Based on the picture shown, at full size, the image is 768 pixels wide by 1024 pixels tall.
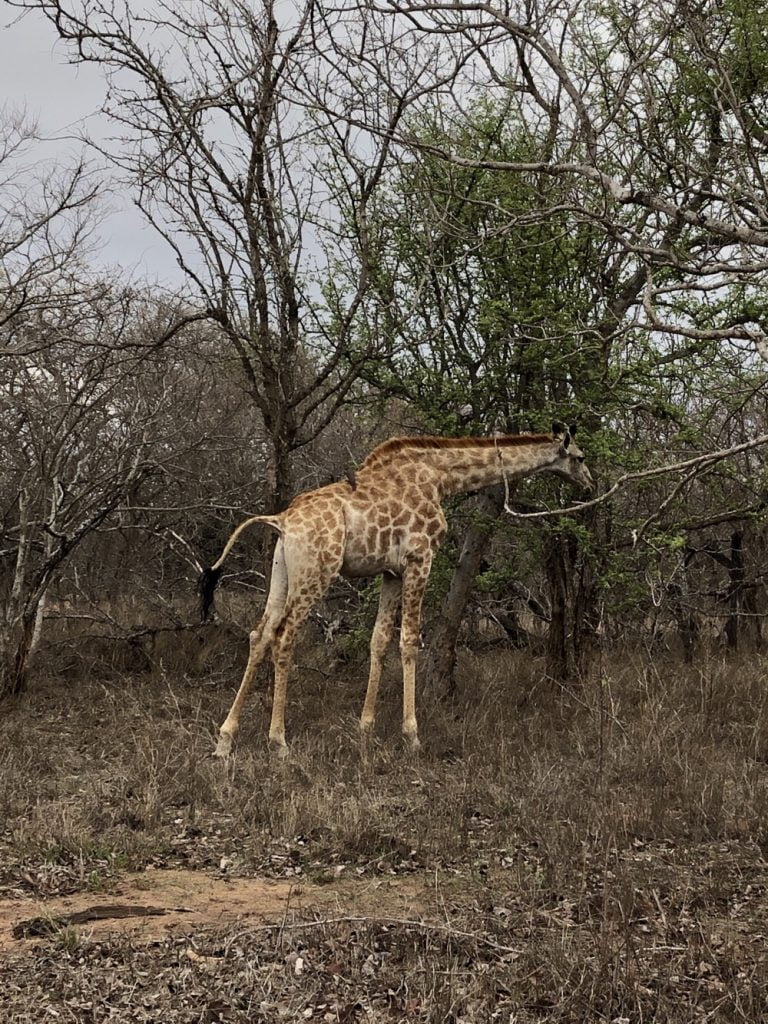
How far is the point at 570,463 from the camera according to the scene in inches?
369

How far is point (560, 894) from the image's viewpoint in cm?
519

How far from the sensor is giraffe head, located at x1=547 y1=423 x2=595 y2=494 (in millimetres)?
9281

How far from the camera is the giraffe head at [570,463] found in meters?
9.28

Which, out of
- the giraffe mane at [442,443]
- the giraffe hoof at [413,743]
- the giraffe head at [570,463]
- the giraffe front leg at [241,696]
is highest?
the giraffe mane at [442,443]

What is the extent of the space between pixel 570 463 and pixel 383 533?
1790 mm

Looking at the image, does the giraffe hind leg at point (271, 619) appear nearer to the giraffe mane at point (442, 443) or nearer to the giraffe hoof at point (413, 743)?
the giraffe mane at point (442, 443)

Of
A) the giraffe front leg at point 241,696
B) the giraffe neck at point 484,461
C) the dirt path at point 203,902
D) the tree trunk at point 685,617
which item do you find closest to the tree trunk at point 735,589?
the tree trunk at point 685,617

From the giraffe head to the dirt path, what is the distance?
464 centimetres

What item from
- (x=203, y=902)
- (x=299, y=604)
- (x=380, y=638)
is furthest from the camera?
(x=380, y=638)

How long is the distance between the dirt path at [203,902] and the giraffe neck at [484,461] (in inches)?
173

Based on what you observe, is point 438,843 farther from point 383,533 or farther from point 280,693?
point 383,533

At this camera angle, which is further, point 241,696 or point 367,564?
point 367,564

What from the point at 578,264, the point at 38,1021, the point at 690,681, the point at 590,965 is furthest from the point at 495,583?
the point at 38,1021

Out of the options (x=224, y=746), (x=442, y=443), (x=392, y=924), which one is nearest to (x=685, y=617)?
(x=442, y=443)
